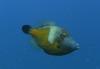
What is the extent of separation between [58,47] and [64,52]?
0.04 m

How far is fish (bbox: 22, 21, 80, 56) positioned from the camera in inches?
53.8

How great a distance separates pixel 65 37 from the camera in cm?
141

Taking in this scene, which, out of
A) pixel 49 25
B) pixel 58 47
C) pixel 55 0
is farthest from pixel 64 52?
pixel 55 0

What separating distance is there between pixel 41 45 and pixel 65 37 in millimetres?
111

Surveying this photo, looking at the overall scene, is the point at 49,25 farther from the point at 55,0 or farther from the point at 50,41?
the point at 55,0

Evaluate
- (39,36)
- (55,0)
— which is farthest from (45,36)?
(55,0)

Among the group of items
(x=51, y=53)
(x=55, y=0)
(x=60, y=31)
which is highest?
(x=55, y=0)

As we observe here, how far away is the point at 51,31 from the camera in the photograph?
4.56ft

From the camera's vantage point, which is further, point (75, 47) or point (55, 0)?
point (55, 0)

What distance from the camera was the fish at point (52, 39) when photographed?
1367mm

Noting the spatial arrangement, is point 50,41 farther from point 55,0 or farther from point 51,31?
point 55,0

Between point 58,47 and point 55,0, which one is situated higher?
point 55,0

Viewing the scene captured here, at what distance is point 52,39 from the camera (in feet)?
4.52

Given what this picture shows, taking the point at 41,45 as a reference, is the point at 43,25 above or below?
above
